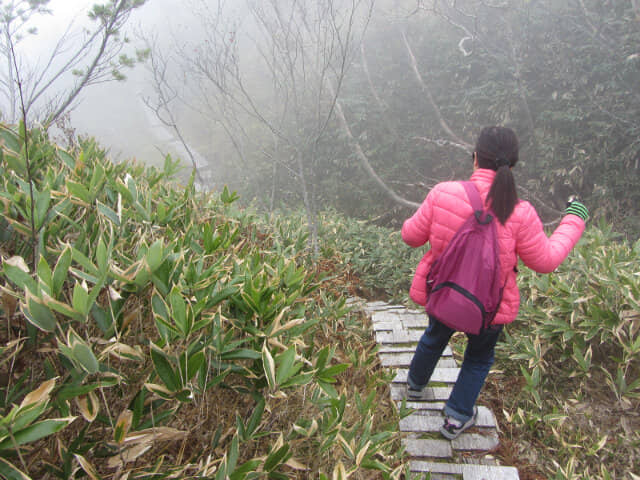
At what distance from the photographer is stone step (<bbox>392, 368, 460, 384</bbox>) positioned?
2.69 meters

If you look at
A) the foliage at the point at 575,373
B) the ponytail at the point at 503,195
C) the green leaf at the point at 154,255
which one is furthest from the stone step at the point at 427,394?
the green leaf at the point at 154,255

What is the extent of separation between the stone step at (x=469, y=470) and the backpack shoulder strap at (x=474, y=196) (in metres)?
1.44

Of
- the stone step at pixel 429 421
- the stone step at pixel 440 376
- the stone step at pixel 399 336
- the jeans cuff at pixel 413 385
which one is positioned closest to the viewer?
the stone step at pixel 429 421

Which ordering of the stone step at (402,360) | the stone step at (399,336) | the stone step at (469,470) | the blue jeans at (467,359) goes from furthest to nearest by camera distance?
the stone step at (399,336) → the stone step at (402,360) → the blue jeans at (467,359) → the stone step at (469,470)

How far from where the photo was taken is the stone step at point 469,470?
2021mm

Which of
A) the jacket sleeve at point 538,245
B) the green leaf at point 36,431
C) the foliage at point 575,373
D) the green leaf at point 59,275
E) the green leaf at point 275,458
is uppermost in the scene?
the green leaf at point 59,275

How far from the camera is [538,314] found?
2.92m

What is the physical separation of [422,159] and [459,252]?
7.03m

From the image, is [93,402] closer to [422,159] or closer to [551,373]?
[551,373]

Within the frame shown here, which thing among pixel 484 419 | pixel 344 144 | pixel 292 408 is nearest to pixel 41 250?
pixel 292 408

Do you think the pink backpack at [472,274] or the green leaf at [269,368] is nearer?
the green leaf at [269,368]

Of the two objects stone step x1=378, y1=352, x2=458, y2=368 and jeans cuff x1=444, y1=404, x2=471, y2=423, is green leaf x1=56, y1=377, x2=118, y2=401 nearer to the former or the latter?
jeans cuff x1=444, y1=404, x2=471, y2=423

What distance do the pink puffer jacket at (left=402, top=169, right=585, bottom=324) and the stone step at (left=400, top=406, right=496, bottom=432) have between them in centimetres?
77

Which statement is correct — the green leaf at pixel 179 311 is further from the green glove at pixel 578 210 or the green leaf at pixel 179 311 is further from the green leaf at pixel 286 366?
the green glove at pixel 578 210
